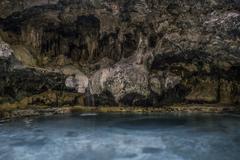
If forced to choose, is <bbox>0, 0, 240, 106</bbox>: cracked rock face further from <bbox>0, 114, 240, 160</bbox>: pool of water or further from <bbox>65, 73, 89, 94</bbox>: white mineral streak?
<bbox>0, 114, 240, 160</bbox>: pool of water

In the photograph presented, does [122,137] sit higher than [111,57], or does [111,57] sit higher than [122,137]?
[111,57]

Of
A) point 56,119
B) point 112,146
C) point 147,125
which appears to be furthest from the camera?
point 56,119

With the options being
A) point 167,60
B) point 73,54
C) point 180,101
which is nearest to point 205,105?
point 180,101

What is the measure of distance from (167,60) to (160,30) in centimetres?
136

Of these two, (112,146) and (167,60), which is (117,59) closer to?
(167,60)

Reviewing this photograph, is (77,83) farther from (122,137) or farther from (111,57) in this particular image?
(122,137)

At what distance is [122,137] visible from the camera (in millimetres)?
9977

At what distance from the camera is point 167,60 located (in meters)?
14.1

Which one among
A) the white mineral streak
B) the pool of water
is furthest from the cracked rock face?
the pool of water

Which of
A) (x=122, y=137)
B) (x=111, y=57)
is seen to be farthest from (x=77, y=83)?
(x=122, y=137)

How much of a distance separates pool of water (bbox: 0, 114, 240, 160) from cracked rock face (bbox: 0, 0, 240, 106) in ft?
4.72

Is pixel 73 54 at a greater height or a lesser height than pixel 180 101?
greater

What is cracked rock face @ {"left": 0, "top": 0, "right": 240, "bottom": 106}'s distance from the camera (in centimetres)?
1303

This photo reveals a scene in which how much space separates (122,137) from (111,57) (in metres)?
5.15
